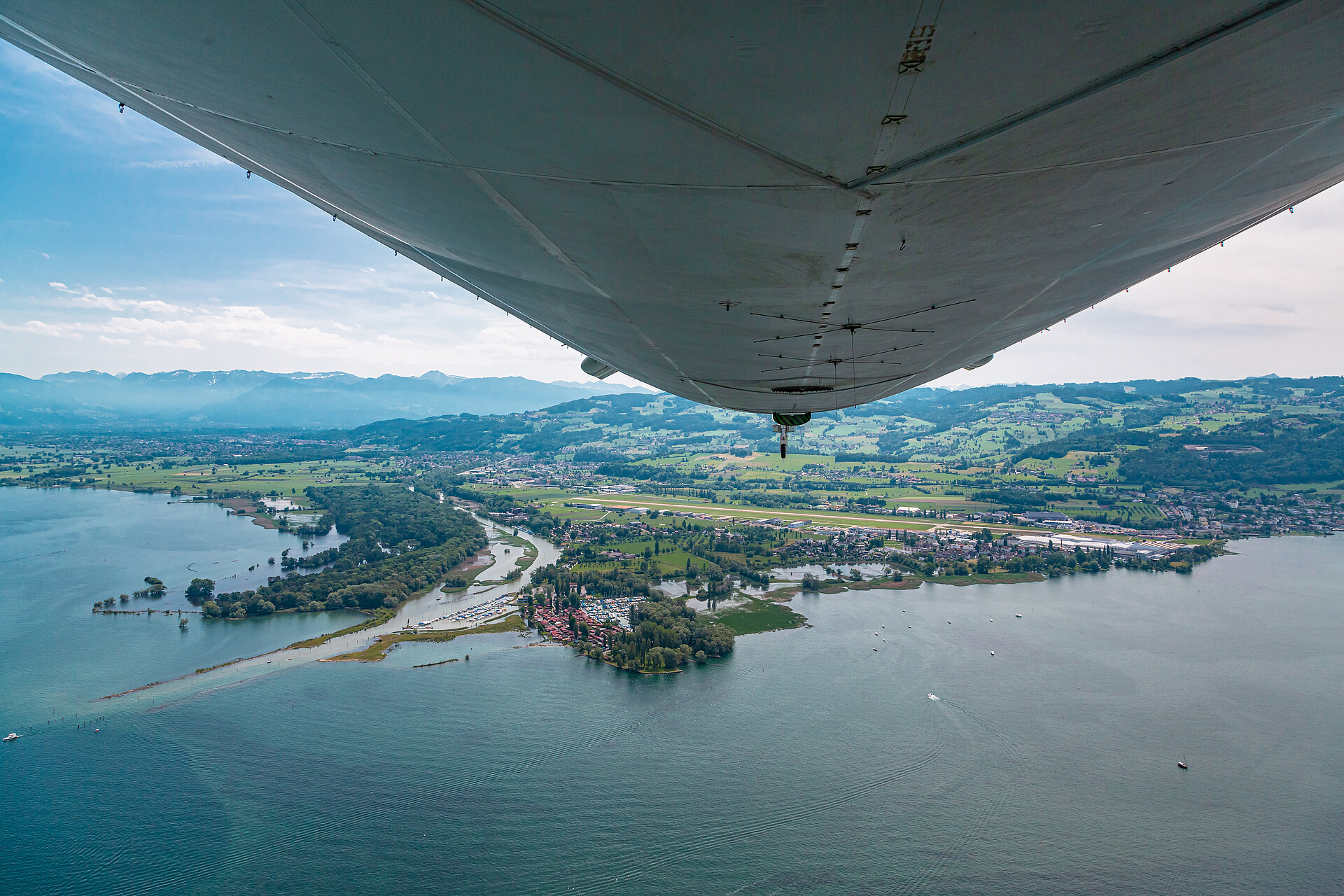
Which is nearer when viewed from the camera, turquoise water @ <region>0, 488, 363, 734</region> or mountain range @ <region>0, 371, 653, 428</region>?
turquoise water @ <region>0, 488, 363, 734</region>

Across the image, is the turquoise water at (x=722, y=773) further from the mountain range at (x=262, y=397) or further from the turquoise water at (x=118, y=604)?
the mountain range at (x=262, y=397)

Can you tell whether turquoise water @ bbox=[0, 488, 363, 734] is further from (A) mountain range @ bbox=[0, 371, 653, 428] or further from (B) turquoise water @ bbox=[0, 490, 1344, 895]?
(A) mountain range @ bbox=[0, 371, 653, 428]

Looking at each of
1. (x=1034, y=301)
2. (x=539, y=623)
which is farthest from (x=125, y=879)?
(x=1034, y=301)

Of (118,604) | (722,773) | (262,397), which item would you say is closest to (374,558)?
(118,604)

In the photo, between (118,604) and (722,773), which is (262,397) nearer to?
(118,604)

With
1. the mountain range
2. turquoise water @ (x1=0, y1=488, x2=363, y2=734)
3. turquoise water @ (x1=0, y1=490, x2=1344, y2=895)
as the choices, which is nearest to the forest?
turquoise water @ (x1=0, y1=488, x2=363, y2=734)
